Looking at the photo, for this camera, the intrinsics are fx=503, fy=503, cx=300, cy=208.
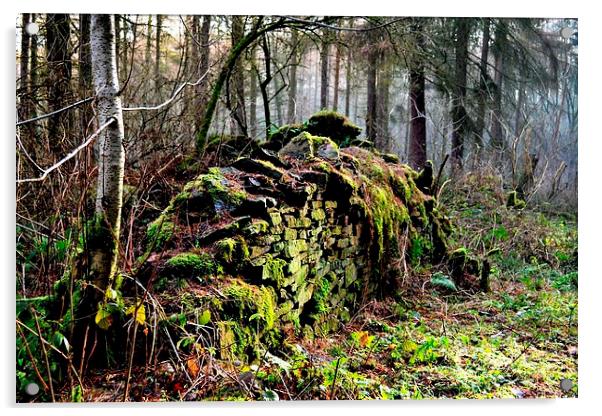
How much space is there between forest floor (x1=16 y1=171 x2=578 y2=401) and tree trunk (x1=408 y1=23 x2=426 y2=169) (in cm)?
51

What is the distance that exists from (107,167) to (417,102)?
209 cm

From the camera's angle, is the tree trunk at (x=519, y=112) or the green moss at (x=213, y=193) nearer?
the green moss at (x=213, y=193)

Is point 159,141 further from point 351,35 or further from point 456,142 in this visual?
point 456,142

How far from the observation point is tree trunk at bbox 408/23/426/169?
3326mm

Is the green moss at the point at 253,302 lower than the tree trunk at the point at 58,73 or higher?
lower

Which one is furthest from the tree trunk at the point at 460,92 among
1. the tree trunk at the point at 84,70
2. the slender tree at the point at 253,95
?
the tree trunk at the point at 84,70

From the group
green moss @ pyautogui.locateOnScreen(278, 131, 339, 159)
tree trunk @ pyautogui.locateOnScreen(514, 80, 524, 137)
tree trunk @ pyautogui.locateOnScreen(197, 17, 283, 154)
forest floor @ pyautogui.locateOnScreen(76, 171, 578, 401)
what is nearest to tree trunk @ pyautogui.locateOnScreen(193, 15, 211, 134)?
tree trunk @ pyautogui.locateOnScreen(197, 17, 283, 154)

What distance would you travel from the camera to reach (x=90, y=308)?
8.23 ft

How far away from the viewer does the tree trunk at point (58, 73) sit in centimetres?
284

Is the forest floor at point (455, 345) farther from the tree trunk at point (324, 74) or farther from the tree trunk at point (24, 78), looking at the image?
the tree trunk at point (24, 78)

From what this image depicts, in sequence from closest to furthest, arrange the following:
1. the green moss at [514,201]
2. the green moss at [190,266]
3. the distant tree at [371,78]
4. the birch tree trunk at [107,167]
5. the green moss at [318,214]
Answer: the birch tree trunk at [107,167], the green moss at [190,266], the distant tree at [371,78], the green moss at [318,214], the green moss at [514,201]

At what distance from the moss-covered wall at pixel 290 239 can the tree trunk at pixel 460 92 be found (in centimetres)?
42

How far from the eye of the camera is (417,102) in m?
3.49
